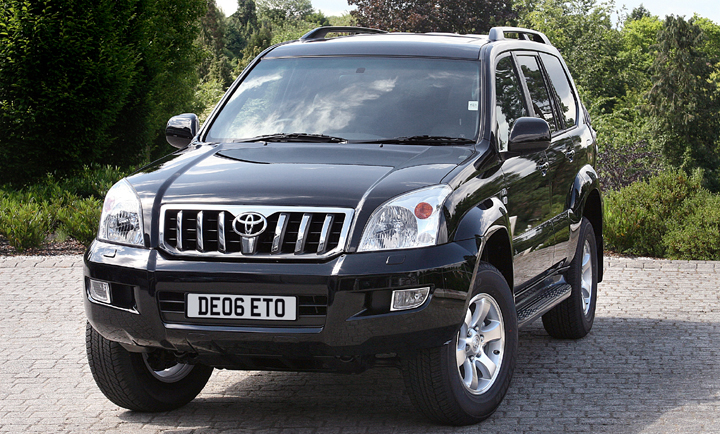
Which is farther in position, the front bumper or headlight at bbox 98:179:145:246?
headlight at bbox 98:179:145:246

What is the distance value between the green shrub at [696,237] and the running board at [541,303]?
5.68m

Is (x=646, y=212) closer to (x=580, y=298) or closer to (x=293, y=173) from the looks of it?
(x=580, y=298)

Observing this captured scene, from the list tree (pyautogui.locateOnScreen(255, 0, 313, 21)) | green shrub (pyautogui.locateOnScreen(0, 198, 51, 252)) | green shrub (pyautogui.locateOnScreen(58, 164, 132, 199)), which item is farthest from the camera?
tree (pyautogui.locateOnScreen(255, 0, 313, 21))

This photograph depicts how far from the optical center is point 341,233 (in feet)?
14.3

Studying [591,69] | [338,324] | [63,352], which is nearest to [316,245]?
[338,324]

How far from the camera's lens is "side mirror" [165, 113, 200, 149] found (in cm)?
609

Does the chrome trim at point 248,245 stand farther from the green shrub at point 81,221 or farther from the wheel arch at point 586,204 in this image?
the green shrub at point 81,221

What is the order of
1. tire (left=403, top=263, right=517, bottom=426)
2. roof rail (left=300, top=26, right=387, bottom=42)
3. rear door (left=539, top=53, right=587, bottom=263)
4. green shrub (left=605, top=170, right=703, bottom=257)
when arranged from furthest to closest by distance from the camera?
green shrub (left=605, top=170, right=703, bottom=257) < roof rail (left=300, top=26, right=387, bottom=42) < rear door (left=539, top=53, right=587, bottom=263) < tire (left=403, top=263, right=517, bottom=426)

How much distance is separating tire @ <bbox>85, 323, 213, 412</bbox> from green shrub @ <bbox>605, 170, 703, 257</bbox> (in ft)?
27.6

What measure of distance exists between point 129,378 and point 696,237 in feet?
29.1

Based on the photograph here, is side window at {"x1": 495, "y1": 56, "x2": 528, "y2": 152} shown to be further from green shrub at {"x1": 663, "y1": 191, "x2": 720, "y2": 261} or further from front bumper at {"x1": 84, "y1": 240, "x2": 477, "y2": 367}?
green shrub at {"x1": 663, "y1": 191, "x2": 720, "y2": 261}

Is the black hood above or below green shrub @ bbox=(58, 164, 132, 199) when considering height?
above

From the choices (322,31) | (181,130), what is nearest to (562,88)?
(322,31)

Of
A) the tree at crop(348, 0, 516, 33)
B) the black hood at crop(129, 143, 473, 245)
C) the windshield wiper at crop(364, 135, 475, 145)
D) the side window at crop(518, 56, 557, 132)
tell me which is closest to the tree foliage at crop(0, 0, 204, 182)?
the side window at crop(518, 56, 557, 132)
